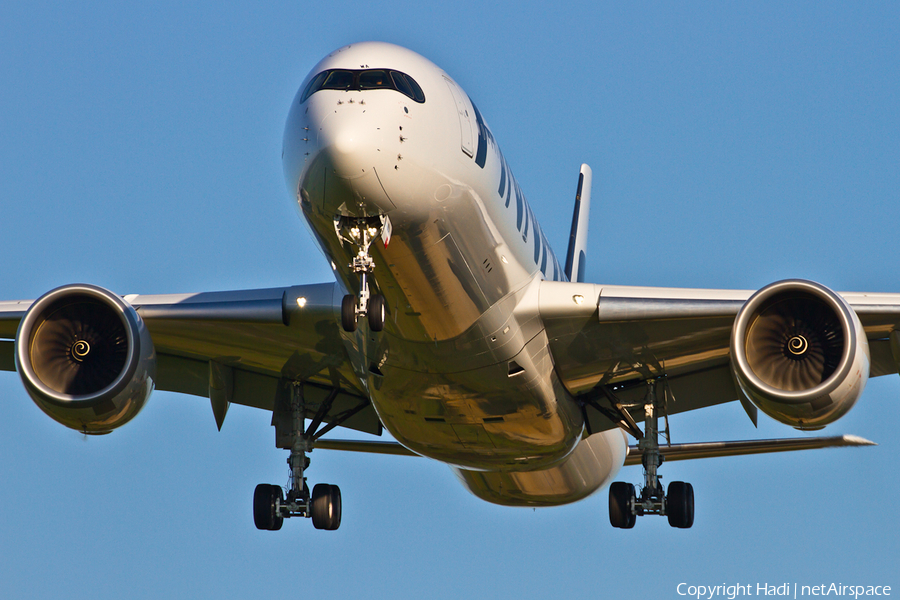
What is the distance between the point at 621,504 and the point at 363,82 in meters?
8.78

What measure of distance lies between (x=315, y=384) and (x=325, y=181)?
7.12m

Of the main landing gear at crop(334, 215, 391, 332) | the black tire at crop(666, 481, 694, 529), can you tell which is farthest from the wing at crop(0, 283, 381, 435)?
the black tire at crop(666, 481, 694, 529)

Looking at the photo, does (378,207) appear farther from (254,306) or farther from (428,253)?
(254,306)

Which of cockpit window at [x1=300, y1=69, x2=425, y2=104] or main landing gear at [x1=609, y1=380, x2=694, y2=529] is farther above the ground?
cockpit window at [x1=300, y1=69, x2=425, y2=104]

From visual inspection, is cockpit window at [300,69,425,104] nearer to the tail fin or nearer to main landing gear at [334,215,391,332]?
main landing gear at [334,215,391,332]

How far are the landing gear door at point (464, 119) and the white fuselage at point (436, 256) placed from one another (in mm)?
28

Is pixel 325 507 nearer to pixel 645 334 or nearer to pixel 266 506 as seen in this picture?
pixel 266 506

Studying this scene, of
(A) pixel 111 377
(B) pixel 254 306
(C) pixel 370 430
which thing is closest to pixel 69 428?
(A) pixel 111 377

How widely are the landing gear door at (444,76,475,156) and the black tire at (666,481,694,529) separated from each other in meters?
7.29

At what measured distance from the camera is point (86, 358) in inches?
672

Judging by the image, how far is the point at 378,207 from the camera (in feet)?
44.1

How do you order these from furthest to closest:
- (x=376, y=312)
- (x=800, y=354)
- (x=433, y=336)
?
1. (x=800, y=354)
2. (x=433, y=336)
3. (x=376, y=312)

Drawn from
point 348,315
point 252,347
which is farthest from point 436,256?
point 252,347

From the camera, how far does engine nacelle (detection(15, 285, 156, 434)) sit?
16547mm
